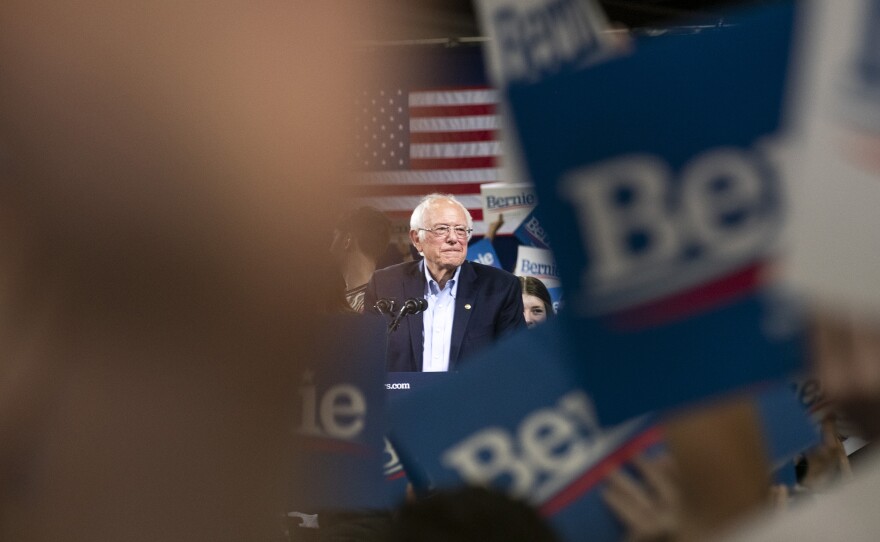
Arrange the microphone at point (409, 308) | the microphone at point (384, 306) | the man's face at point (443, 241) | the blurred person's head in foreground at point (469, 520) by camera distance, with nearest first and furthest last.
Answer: the blurred person's head in foreground at point (469, 520) → the microphone at point (409, 308) → the microphone at point (384, 306) → the man's face at point (443, 241)

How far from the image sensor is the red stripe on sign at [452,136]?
8.71m

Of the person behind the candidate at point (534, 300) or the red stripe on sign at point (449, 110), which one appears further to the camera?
the red stripe on sign at point (449, 110)

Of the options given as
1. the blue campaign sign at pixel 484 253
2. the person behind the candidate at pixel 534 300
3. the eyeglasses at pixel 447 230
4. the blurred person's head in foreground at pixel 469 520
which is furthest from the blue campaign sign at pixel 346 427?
the blue campaign sign at pixel 484 253

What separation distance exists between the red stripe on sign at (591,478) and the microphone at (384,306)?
→ 2.61 metres

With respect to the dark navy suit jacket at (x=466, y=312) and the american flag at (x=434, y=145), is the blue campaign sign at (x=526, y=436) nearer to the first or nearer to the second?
the dark navy suit jacket at (x=466, y=312)

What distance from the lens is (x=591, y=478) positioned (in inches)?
59.3

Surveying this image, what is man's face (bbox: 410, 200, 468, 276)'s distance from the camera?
4.40m

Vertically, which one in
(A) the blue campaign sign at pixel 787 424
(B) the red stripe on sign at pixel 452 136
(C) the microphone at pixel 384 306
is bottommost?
(A) the blue campaign sign at pixel 787 424

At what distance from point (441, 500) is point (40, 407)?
1.29ft

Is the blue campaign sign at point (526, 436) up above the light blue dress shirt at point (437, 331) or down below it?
below

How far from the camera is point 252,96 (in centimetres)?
69

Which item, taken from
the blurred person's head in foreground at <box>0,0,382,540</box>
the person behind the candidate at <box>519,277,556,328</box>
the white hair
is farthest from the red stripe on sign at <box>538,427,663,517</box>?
the person behind the candidate at <box>519,277,556,328</box>

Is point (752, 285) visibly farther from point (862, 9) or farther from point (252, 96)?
point (252, 96)

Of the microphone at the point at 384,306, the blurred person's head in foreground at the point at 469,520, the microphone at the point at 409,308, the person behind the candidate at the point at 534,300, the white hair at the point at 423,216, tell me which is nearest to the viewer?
the blurred person's head in foreground at the point at 469,520
